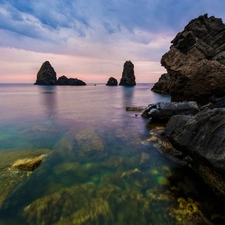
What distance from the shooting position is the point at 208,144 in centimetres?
712

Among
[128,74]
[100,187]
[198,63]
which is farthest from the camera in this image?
[128,74]

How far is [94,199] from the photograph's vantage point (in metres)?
7.12

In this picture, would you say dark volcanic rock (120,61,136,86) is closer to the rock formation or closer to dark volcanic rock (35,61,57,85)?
dark volcanic rock (35,61,57,85)

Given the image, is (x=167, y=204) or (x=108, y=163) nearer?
(x=167, y=204)

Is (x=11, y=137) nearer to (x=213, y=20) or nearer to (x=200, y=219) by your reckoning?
(x=200, y=219)

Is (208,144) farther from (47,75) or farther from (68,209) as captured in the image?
(47,75)

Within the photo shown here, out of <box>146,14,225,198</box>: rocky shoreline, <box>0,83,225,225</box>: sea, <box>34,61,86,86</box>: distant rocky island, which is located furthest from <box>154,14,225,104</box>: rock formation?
<box>34,61,86,86</box>: distant rocky island

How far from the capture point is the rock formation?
2264 centimetres

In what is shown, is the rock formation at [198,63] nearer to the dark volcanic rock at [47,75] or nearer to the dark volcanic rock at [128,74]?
the dark volcanic rock at [128,74]

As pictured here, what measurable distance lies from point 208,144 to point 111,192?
479cm

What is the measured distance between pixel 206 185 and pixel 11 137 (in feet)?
50.2

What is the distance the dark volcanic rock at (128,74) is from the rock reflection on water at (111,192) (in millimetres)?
165211

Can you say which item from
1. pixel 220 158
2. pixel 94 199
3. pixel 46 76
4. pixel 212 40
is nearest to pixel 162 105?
pixel 220 158

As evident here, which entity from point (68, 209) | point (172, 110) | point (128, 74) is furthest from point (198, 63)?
point (128, 74)
